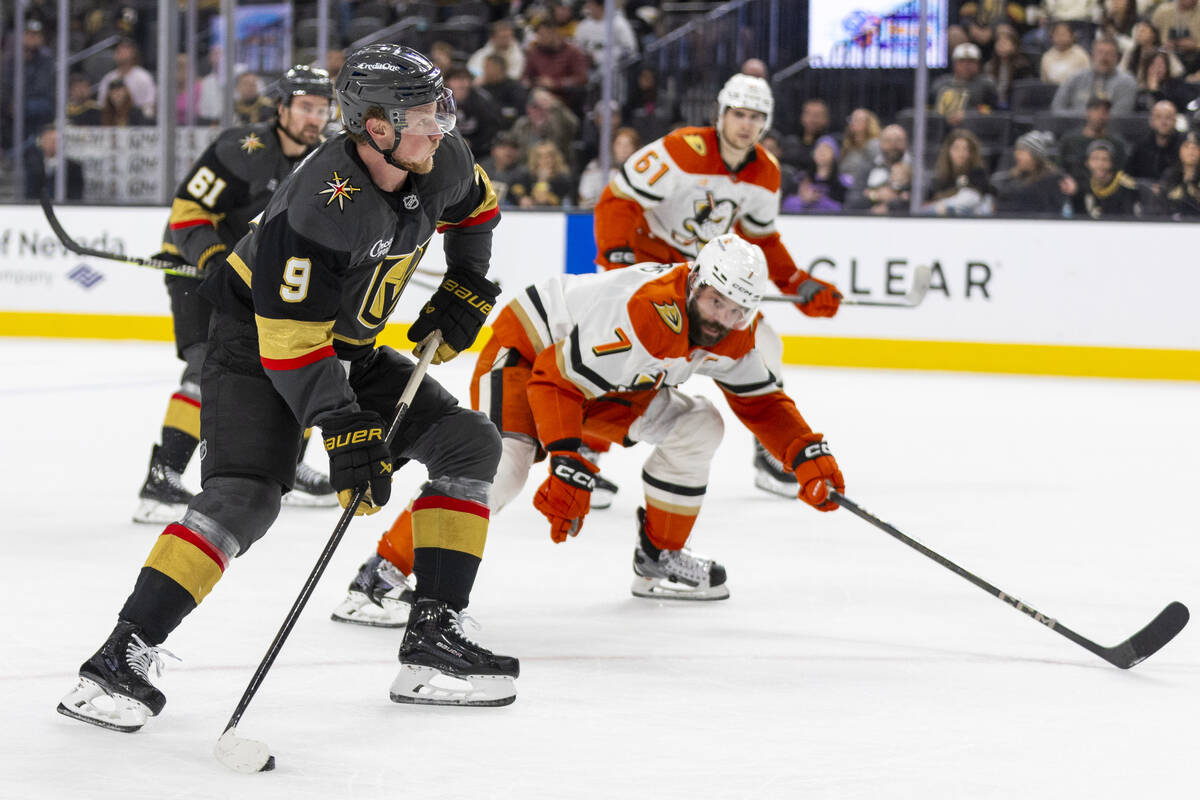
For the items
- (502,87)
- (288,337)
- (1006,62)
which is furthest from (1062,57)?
(288,337)

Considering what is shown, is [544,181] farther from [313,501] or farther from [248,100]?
[313,501]

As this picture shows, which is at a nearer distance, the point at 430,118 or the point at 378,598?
the point at 430,118

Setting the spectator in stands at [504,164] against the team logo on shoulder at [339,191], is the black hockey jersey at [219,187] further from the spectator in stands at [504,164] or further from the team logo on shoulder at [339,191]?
the spectator in stands at [504,164]

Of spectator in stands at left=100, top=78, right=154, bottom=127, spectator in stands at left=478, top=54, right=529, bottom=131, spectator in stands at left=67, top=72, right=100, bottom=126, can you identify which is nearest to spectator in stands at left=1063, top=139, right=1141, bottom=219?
spectator in stands at left=478, top=54, right=529, bottom=131

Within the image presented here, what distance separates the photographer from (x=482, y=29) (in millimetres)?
10719

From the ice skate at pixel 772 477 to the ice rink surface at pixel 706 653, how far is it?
84 mm

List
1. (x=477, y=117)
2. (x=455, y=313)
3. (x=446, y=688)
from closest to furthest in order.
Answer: (x=446, y=688)
(x=455, y=313)
(x=477, y=117)

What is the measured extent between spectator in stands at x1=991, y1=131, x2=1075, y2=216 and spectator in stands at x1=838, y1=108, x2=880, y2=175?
A: 0.70 m

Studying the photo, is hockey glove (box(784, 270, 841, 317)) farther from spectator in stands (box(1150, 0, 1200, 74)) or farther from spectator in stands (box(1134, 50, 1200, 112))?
spectator in stands (box(1150, 0, 1200, 74))

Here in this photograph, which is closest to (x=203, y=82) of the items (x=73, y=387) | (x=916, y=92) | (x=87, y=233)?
(x=87, y=233)

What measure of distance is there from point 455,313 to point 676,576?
3.08 ft

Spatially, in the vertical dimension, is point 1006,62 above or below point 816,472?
above

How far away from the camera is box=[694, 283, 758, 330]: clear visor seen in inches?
129

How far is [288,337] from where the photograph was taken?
2.48 m
